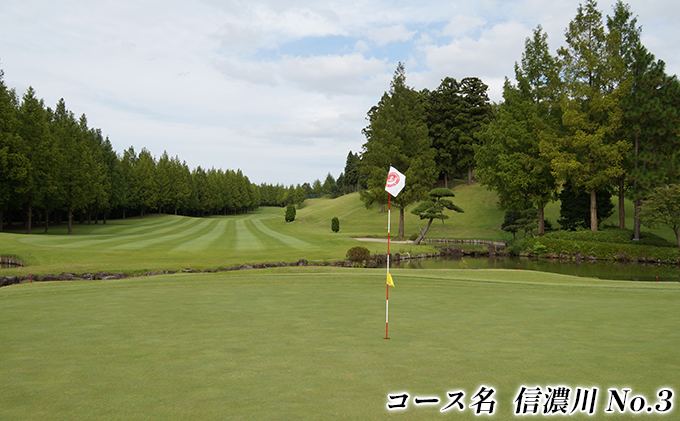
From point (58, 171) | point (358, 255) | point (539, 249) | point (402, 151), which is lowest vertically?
point (358, 255)

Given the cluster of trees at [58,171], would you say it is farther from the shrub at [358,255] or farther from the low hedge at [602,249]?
the low hedge at [602,249]

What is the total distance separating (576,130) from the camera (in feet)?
117

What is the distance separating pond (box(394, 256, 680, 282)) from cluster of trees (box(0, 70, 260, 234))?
133 feet

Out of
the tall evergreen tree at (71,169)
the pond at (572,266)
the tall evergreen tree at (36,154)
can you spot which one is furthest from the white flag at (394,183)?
the tall evergreen tree at (71,169)

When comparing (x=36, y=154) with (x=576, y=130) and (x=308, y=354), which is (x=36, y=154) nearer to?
(x=308, y=354)

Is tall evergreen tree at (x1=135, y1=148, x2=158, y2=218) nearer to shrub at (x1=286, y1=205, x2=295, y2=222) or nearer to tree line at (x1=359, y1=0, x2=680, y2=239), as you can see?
shrub at (x1=286, y1=205, x2=295, y2=222)

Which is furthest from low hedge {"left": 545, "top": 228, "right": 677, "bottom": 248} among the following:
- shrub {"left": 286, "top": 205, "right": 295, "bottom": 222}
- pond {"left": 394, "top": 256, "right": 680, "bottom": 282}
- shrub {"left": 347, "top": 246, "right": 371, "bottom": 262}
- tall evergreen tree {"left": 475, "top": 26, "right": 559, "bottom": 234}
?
shrub {"left": 286, "top": 205, "right": 295, "bottom": 222}

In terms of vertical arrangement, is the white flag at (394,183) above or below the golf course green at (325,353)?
above

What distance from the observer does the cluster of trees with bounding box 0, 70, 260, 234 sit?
139ft

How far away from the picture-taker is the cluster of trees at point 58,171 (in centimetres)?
4231

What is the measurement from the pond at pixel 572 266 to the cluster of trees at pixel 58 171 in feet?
133

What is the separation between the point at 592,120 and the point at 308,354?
3941 centimetres

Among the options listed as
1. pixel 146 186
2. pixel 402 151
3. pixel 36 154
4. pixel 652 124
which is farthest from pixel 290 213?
pixel 652 124

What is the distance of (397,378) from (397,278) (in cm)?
1196
